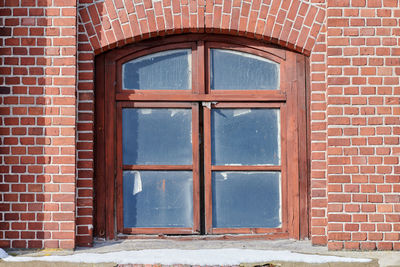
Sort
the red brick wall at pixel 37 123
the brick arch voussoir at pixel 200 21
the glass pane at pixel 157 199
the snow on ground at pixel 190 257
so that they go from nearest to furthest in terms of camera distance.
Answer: the snow on ground at pixel 190 257 → the red brick wall at pixel 37 123 → the brick arch voussoir at pixel 200 21 → the glass pane at pixel 157 199

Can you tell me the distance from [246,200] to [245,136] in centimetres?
58

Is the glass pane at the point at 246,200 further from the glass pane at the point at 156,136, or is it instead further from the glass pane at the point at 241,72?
the glass pane at the point at 241,72

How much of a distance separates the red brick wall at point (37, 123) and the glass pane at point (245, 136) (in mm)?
1281

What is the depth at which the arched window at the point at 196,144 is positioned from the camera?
187 inches

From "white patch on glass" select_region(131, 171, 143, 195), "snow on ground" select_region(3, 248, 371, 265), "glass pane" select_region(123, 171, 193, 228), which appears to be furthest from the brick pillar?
"white patch on glass" select_region(131, 171, 143, 195)

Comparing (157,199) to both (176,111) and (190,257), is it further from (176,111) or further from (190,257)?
(176,111)

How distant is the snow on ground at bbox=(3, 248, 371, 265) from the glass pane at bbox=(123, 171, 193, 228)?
15.4 inches

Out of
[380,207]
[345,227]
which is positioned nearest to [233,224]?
[345,227]

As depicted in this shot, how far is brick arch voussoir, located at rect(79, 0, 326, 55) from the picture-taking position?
15.2ft

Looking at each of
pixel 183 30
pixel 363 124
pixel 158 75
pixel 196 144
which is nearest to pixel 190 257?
pixel 196 144

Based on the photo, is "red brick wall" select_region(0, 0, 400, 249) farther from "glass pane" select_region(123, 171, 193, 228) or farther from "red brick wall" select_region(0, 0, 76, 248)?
"glass pane" select_region(123, 171, 193, 228)

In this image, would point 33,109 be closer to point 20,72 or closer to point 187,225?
point 20,72

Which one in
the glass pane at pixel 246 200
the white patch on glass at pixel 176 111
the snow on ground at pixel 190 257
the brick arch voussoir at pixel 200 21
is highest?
the brick arch voussoir at pixel 200 21

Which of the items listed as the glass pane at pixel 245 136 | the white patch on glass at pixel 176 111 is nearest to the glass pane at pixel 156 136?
the white patch on glass at pixel 176 111
